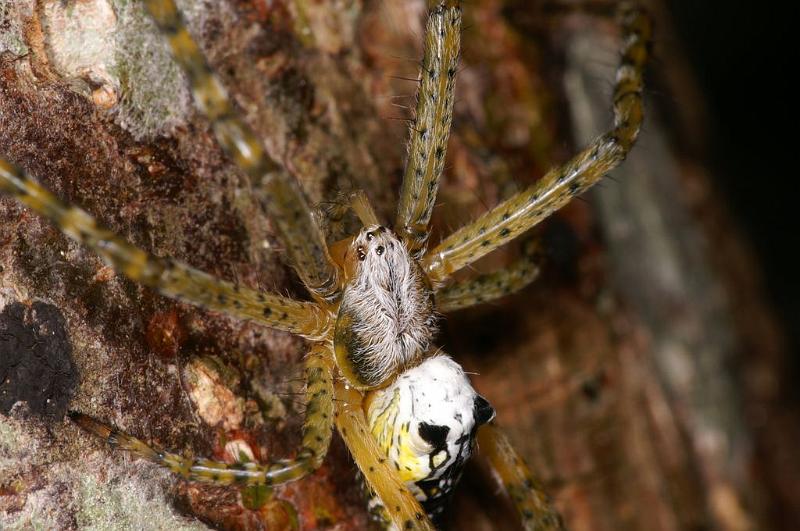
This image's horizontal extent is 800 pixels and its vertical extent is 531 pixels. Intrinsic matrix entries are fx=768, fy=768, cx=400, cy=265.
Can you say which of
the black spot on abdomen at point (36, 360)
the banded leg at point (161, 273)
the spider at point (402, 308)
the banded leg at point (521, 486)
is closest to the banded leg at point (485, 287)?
the spider at point (402, 308)

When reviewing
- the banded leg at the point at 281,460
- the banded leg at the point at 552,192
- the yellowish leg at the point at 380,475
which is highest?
the banded leg at the point at 552,192

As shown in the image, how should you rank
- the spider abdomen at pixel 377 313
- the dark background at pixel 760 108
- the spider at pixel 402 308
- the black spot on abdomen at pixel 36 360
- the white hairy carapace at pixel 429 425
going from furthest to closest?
1. the dark background at pixel 760 108
2. the spider abdomen at pixel 377 313
3. the white hairy carapace at pixel 429 425
4. the spider at pixel 402 308
5. the black spot on abdomen at pixel 36 360

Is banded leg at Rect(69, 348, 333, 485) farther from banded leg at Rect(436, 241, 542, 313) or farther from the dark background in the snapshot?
the dark background

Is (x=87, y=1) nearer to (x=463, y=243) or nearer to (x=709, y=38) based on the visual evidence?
(x=463, y=243)

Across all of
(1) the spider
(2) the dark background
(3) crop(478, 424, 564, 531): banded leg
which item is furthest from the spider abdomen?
(2) the dark background

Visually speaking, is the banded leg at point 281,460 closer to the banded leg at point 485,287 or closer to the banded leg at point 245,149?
the banded leg at point 245,149

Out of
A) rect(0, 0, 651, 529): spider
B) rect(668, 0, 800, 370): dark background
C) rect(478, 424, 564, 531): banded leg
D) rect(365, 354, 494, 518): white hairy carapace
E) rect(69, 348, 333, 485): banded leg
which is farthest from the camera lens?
rect(668, 0, 800, 370): dark background
